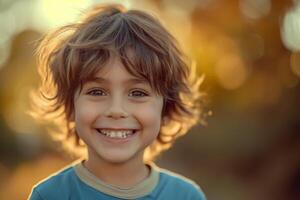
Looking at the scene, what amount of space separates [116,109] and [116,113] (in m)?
0.01

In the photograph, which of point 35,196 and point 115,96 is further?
point 35,196

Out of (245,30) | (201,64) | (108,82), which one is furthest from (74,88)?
(245,30)

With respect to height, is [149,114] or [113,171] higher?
[149,114]

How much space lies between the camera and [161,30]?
2.74m

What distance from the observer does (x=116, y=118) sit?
2514mm

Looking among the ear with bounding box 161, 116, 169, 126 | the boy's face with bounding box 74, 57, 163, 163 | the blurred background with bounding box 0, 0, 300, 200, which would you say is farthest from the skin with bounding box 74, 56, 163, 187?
the blurred background with bounding box 0, 0, 300, 200

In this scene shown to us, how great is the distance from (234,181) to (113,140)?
5052 mm

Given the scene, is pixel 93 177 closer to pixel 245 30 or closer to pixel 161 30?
pixel 161 30

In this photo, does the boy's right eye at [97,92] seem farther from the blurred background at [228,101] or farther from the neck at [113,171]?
the blurred background at [228,101]

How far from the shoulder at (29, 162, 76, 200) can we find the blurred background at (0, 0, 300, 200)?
4433 mm

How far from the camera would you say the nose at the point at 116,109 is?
8.17 feet

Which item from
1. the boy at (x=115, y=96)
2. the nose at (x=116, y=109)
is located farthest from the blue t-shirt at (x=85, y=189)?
the nose at (x=116, y=109)

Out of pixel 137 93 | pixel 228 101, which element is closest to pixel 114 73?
pixel 137 93

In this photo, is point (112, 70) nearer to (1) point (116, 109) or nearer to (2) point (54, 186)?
(1) point (116, 109)
